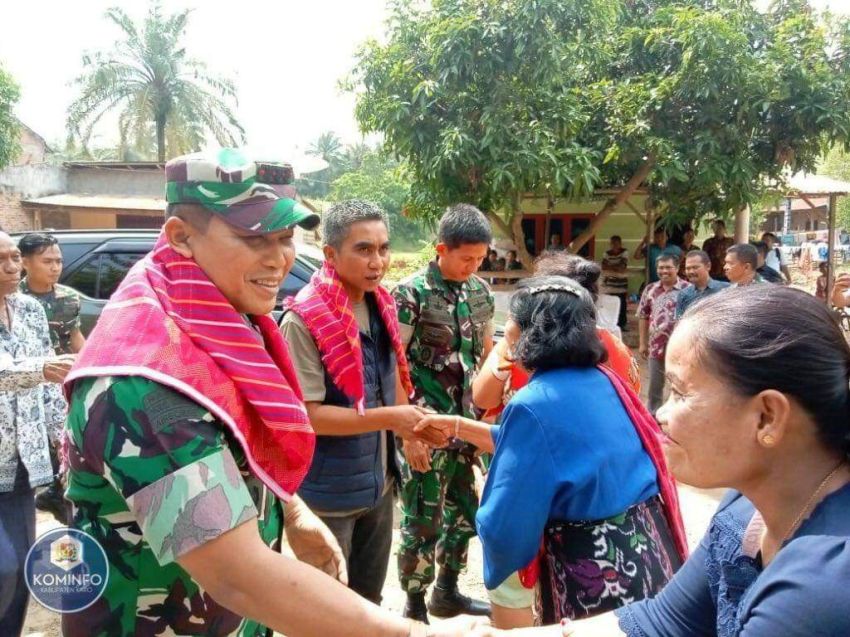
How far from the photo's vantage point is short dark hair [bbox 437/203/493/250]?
3244mm

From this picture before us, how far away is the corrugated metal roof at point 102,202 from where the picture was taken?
1781 cm

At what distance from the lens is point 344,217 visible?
277 cm

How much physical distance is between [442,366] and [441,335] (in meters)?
0.16

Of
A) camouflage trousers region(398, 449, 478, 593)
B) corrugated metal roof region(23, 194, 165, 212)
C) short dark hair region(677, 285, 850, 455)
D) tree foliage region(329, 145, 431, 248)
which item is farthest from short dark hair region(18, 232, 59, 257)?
tree foliage region(329, 145, 431, 248)

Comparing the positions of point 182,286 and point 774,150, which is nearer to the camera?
point 182,286

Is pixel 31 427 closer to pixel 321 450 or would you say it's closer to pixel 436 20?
pixel 321 450

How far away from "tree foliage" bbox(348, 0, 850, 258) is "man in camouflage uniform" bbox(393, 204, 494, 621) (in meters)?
5.04

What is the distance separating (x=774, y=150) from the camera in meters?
9.81

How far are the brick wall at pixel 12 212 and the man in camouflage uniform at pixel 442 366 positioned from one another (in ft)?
60.9

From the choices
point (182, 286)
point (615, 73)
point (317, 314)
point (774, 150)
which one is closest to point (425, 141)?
point (615, 73)

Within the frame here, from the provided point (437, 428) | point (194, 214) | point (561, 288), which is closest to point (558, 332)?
point (561, 288)

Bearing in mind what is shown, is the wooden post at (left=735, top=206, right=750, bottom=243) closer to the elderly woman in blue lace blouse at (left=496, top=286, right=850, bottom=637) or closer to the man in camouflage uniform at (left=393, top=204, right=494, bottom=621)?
the man in camouflage uniform at (left=393, top=204, right=494, bottom=621)

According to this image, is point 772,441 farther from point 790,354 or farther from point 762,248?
point 762,248

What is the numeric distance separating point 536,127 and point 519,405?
23.4ft
